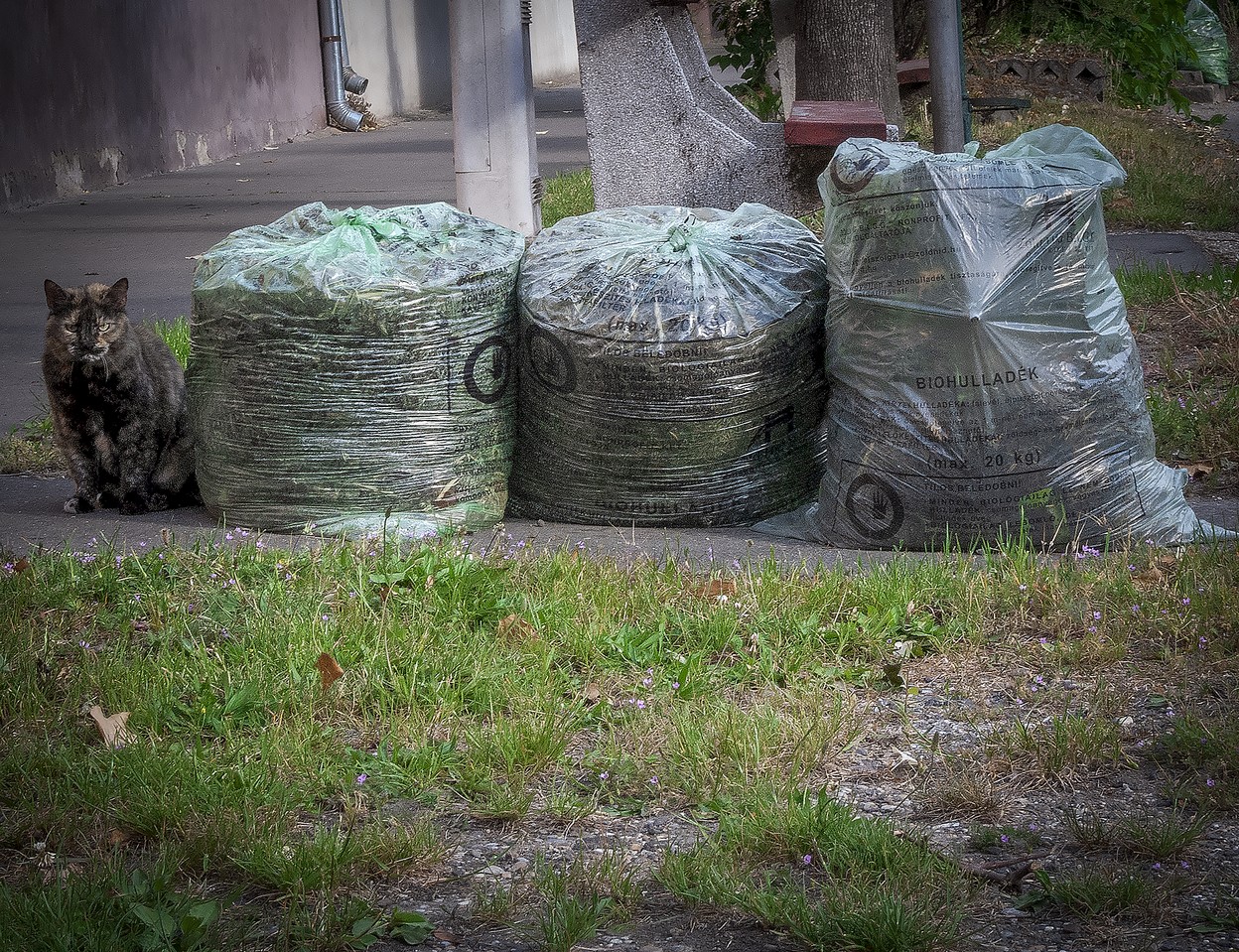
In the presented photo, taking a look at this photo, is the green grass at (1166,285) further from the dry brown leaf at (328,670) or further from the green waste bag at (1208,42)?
the green waste bag at (1208,42)

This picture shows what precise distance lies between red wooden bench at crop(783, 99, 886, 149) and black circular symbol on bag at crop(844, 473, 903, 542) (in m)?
1.67

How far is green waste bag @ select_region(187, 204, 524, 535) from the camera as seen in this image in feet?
11.3

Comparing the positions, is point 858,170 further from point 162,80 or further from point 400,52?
point 400,52

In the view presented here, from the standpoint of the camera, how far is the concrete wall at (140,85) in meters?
9.39

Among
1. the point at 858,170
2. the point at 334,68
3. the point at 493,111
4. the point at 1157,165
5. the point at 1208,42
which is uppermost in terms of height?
the point at 334,68

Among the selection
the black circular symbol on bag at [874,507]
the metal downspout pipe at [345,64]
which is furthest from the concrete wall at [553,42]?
the black circular symbol on bag at [874,507]

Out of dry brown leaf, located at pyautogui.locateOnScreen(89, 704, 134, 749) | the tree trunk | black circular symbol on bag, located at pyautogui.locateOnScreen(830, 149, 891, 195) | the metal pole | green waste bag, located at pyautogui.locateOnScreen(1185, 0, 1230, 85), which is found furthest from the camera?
green waste bag, located at pyautogui.locateOnScreen(1185, 0, 1230, 85)

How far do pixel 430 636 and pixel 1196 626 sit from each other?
1.62 meters

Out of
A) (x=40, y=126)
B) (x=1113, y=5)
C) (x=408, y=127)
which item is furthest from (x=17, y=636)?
(x=408, y=127)

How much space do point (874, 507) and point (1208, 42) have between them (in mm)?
11641

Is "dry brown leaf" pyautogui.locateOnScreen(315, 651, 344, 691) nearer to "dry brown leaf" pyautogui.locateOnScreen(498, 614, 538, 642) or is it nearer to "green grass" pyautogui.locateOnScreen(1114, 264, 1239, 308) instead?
"dry brown leaf" pyautogui.locateOnScreen(498, 614, 538, 642)

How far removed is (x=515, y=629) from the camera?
116 inches

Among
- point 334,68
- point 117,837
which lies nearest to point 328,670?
point 117,837

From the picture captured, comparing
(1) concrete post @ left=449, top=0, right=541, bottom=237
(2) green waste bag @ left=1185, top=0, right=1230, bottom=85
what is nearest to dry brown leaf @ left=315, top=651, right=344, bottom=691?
(1) concrete post @ left=449, top=0, right=541, bottom=237
